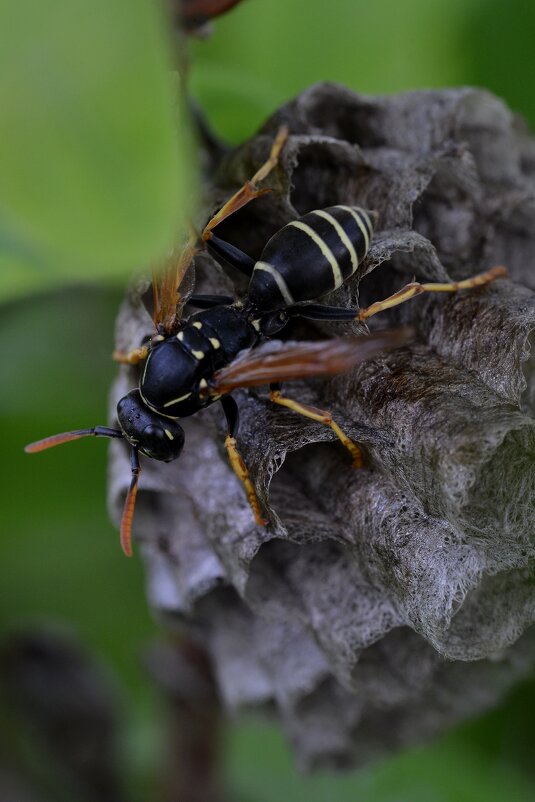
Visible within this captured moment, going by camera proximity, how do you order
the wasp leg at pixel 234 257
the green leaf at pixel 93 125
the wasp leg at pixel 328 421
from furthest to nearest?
the wasp leg at pixel 234 257 < the wasp leg at pixel 328 421 < the green leaf at pixel 93 125

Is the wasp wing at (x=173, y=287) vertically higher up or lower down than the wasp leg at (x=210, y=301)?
higher up

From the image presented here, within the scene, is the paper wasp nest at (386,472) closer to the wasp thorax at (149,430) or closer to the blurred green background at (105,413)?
the wasp thorax at (149,430)

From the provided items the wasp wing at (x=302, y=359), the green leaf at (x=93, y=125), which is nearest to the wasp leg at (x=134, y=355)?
the wasp wing at (x=302, y=359)

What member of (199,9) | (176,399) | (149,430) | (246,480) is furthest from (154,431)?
(199,9)

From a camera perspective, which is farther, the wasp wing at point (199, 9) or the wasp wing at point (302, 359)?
the wasp wing at point (199, 9)

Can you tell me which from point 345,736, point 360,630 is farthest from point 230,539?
point 345,736

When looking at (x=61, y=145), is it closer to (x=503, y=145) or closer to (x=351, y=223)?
(x=351, y=223)

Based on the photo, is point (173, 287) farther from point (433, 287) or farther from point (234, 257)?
point (433, 287)
